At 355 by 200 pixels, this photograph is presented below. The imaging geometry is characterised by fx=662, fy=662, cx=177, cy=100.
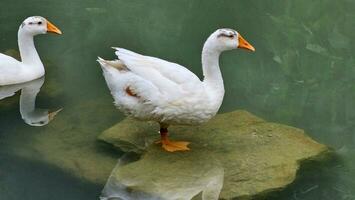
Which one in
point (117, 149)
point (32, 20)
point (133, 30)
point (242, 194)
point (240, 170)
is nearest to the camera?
point (242, 194)

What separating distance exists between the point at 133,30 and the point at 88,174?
275 centimetres

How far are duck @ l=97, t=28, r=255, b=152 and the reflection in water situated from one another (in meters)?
0.15

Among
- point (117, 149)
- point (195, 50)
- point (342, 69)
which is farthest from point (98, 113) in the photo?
point (342, 69)

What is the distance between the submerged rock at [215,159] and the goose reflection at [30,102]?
63 cm

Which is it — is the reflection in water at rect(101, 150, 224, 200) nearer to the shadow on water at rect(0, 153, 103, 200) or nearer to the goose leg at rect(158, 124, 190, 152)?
the goose leg at rect(158, 124, 190, 152)

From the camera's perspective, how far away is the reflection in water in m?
3.97

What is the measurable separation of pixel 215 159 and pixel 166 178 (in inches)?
16.7

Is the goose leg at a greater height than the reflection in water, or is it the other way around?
the goose leg

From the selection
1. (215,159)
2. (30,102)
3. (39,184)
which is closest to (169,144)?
(215,159)

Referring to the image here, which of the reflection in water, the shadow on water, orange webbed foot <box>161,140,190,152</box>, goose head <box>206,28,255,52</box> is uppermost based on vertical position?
goose head <box>206,28,255,52</box>

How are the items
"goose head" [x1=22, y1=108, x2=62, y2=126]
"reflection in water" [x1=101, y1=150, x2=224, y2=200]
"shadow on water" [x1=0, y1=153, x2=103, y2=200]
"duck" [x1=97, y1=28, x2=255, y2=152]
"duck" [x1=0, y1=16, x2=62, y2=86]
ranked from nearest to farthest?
"reflection in water" [x1=101, y1=150, x2=224, y2=200] → "shadow on water" [x1=0, y1=153, x2=103, y2=200] → "duck" [x1=97, y1=28, x2=255, y2=152] → "goose head" [x1=22, y1=108, x2=62, y2=126] → "duck" [x1=0, y1=16, x2=62, y2=86]

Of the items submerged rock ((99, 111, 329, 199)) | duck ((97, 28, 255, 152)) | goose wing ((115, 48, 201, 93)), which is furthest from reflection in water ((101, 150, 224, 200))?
goose wing ((115, 48, 201, 93))

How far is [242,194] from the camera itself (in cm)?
395

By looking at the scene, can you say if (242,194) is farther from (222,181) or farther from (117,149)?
(117,149)
